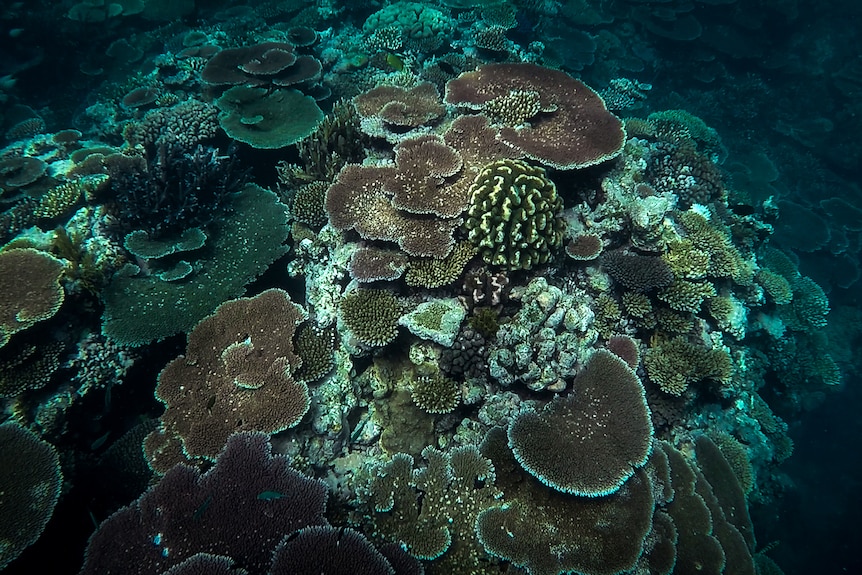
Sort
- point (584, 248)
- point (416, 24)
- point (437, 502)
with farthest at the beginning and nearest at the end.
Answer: point (416, 24) < point (584, 248) < point (437, 502)

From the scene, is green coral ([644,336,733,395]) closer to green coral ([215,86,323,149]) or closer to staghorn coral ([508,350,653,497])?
staghorn coral ([508,350,653,497])

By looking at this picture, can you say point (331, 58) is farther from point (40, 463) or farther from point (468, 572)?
point (468, 572)

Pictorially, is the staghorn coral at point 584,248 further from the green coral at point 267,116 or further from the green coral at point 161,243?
the green coral at point 161,243

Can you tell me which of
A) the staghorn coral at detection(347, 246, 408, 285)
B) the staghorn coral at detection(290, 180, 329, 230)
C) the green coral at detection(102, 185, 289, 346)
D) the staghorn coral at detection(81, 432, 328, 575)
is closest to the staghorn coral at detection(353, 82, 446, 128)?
the staghorn coral at detection(290, 180, 329, 230)

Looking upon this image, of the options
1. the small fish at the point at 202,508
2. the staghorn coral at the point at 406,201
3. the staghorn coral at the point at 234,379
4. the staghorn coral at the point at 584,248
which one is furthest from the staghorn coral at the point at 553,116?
the small fish at the point at 202,508

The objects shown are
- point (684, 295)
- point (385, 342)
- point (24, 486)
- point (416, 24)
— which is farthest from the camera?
point (416, 24)

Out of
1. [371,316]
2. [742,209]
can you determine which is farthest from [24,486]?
[742,209]

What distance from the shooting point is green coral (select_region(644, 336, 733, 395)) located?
525cm

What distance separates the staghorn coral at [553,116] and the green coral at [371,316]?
2.57 meters

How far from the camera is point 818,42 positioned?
19.2 m

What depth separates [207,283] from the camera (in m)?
5.66

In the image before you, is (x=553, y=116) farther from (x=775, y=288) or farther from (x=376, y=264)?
(x=775, y=288)

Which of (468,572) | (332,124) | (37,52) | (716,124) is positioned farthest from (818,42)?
(37,52)

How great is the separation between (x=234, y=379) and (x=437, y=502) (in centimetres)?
249
